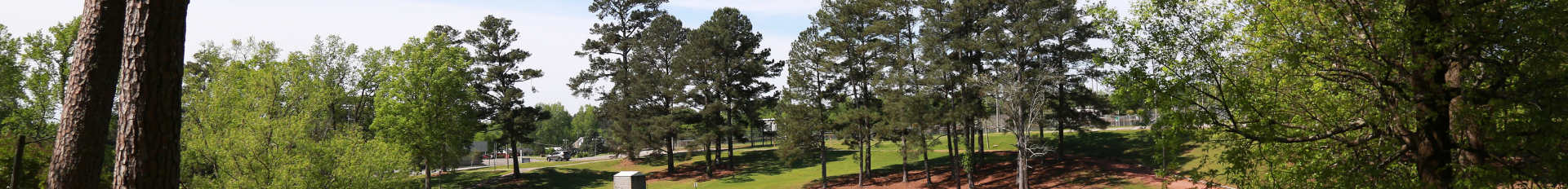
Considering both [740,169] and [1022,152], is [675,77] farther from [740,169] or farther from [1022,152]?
[1022,152]

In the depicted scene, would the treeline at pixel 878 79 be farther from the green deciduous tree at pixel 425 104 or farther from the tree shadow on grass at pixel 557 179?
the green deciduous tree at pixel 425 104

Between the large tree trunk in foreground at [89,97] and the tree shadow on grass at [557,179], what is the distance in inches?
1200

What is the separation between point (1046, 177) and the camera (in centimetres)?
3048

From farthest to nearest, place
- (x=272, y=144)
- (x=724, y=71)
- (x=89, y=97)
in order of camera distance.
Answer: (x=724, y=71) → (x=272, y=144) → (x=89, y=97)

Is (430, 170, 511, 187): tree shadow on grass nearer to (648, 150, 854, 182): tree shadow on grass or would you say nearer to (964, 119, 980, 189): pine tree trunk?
(648, 150, 854, 182): tree shadow on grass

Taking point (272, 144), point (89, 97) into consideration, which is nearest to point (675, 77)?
point (272, 144)

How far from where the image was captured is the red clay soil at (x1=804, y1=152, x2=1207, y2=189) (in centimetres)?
2783

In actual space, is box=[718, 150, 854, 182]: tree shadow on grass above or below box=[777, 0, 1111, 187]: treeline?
below

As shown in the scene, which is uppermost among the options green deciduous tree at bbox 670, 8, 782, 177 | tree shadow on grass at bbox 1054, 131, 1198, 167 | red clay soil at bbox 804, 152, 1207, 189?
green deciduous tree at bbox 670, 8, 782, 177

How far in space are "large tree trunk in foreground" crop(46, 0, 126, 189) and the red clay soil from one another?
25308 millimetres

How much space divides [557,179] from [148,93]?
3586 centimetres

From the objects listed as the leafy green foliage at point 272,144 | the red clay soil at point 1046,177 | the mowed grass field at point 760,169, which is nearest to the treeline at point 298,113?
the leafy green foliage at point 272,144

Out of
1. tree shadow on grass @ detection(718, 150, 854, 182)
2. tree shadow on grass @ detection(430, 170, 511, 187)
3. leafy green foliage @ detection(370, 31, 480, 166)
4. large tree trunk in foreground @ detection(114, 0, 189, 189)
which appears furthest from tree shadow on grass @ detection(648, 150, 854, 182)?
large tree trunk in foreground @ detection(114, 0, 189, 189)

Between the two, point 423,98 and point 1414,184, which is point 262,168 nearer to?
point 423,98
